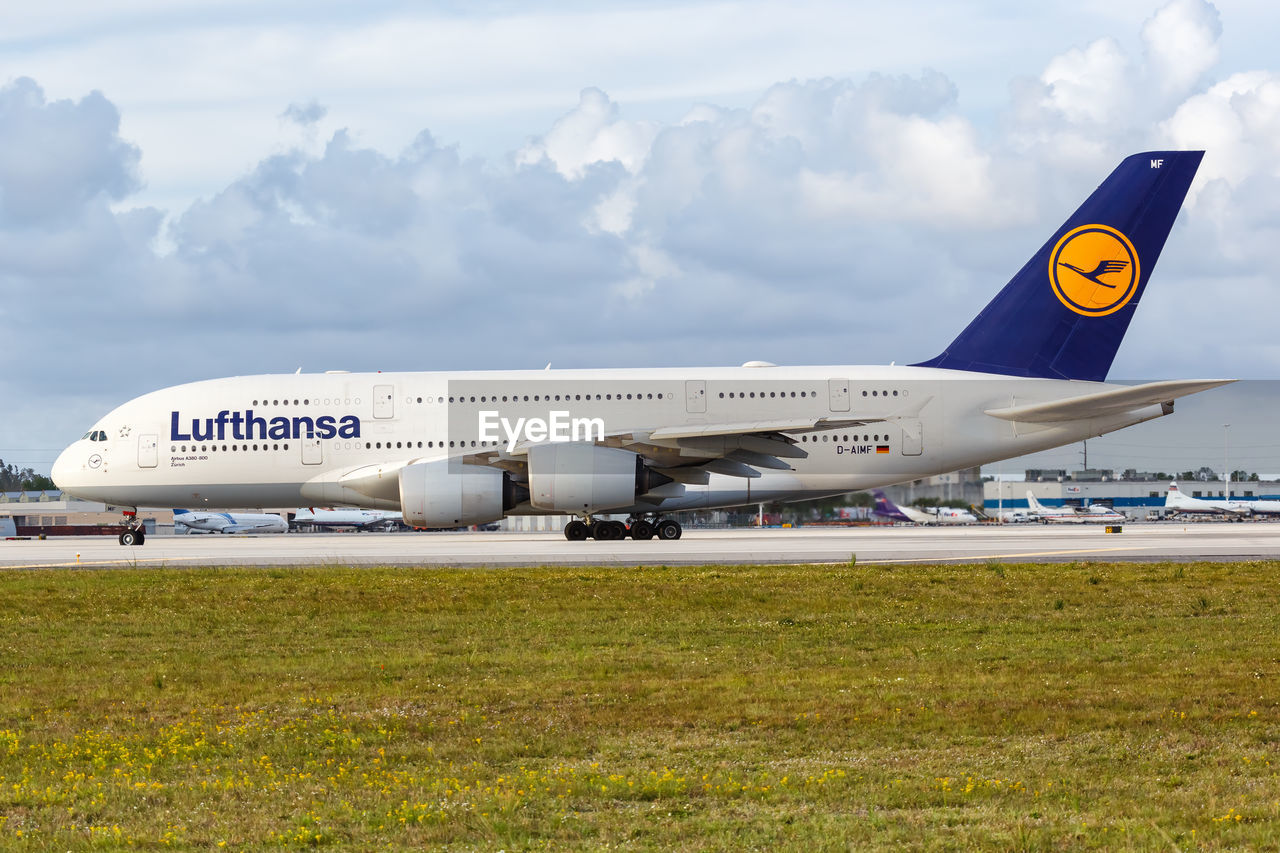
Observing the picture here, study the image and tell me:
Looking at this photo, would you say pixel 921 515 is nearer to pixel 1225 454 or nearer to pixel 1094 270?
pixel 1225 454

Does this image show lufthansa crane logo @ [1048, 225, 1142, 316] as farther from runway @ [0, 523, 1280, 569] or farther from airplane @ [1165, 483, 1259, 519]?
airplane @ [1165, 483, 1259, 519]

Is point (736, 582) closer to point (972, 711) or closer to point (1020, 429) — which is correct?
point (972, 711)

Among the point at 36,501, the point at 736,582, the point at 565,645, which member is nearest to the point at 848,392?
the point at 736,582

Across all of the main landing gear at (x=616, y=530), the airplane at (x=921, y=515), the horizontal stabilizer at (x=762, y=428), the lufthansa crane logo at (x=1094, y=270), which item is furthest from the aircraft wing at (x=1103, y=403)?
the airplane at (x=921, y=515)

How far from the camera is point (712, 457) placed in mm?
33656

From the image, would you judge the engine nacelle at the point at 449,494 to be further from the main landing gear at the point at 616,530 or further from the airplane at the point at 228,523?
the airplane at the point at 228,523

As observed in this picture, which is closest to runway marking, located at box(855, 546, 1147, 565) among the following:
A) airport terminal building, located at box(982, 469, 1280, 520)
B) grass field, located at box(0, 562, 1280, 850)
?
grass field, located at box(0, 562, 1280, 850)

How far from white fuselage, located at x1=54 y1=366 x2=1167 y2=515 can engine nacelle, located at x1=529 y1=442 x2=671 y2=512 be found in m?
2.18

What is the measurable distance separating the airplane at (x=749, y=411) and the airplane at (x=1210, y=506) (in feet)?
203

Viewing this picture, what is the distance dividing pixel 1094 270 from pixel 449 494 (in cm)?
1837

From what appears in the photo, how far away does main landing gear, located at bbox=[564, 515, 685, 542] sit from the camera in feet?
117

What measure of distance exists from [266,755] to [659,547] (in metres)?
23.2

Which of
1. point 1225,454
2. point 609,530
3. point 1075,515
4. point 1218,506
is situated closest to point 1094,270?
point 609,530

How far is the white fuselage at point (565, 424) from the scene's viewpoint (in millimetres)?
35375
